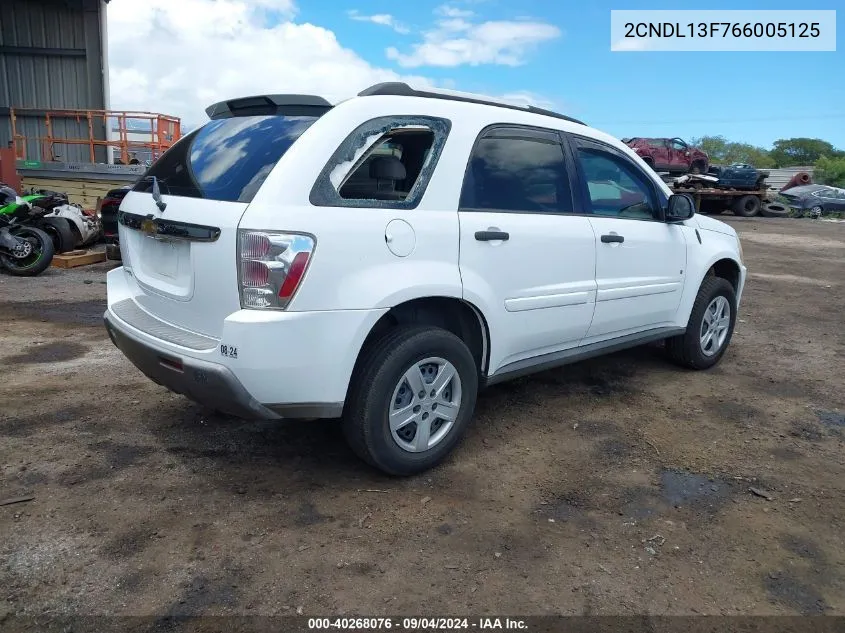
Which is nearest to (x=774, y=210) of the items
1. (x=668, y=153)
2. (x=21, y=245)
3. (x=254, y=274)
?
(x=668, y=153)

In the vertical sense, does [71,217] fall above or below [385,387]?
above

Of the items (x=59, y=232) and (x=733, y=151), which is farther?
(x=733, y=151)

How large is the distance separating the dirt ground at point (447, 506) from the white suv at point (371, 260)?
42cm

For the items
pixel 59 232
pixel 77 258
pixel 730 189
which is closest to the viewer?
pixel 77 258

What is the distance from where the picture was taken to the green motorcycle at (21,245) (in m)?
8.64

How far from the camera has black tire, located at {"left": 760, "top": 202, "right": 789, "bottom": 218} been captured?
83.4ft

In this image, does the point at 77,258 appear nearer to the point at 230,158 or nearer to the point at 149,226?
the point at 149,226

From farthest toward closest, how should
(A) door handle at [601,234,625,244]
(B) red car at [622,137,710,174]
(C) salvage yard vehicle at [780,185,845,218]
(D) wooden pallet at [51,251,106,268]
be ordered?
(C) salvage yard vehicle at [780,185,845,218] → (B) red car at [622,137,710,174] → (D) wooden pallet at [51,251,106,268] → (A) door handle at [601,234,625,244]

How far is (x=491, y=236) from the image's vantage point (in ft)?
11.2

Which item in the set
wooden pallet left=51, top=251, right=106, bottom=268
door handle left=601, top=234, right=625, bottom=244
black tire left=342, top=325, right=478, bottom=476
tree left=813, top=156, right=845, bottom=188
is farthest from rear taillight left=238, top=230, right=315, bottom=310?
tree left=813, top=156, right=845, bottom=188

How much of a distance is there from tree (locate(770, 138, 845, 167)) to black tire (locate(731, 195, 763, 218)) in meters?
64.5

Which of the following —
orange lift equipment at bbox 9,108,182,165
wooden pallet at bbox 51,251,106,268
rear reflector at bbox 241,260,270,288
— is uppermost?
orange lift equipment at bbox 9,108,182,165

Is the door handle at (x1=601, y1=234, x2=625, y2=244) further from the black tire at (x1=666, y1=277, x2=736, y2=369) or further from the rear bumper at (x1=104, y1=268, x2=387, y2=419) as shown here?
the rear bumper at (x1=104, y1=268, x2=387, y2=419)

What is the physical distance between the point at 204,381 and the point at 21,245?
7.24 metres
